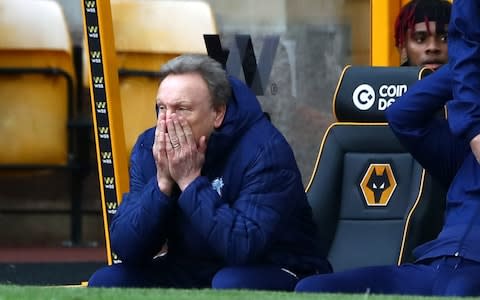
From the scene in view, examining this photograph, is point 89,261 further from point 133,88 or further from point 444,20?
point 444,20

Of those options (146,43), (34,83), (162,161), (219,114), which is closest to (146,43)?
(146,43)

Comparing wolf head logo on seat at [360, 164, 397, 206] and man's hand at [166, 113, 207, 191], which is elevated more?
man's hand at [166, 113, 207, 191]

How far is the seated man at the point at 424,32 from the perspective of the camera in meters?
6.17

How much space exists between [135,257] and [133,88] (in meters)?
2.16

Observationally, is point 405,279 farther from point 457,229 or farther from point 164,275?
point 164,275

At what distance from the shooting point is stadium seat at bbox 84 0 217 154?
6977mm

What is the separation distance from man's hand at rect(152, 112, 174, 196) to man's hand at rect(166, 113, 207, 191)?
0.06ft

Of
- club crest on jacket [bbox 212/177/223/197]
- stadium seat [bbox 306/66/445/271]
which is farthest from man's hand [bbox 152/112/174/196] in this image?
stadium seat [bbox 306/66/445/271]

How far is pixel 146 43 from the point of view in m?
7.21

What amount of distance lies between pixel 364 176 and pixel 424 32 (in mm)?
642

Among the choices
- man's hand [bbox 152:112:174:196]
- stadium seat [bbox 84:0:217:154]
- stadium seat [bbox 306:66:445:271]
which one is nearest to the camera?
man's hand [bbox 152:112:174:196]

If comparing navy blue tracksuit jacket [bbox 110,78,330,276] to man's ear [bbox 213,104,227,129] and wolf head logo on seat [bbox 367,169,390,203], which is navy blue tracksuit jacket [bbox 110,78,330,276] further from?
wolf head logo on seat [bbox 367,169,390,203]

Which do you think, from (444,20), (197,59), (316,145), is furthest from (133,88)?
(197,59)

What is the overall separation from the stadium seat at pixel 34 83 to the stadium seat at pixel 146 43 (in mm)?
1820
